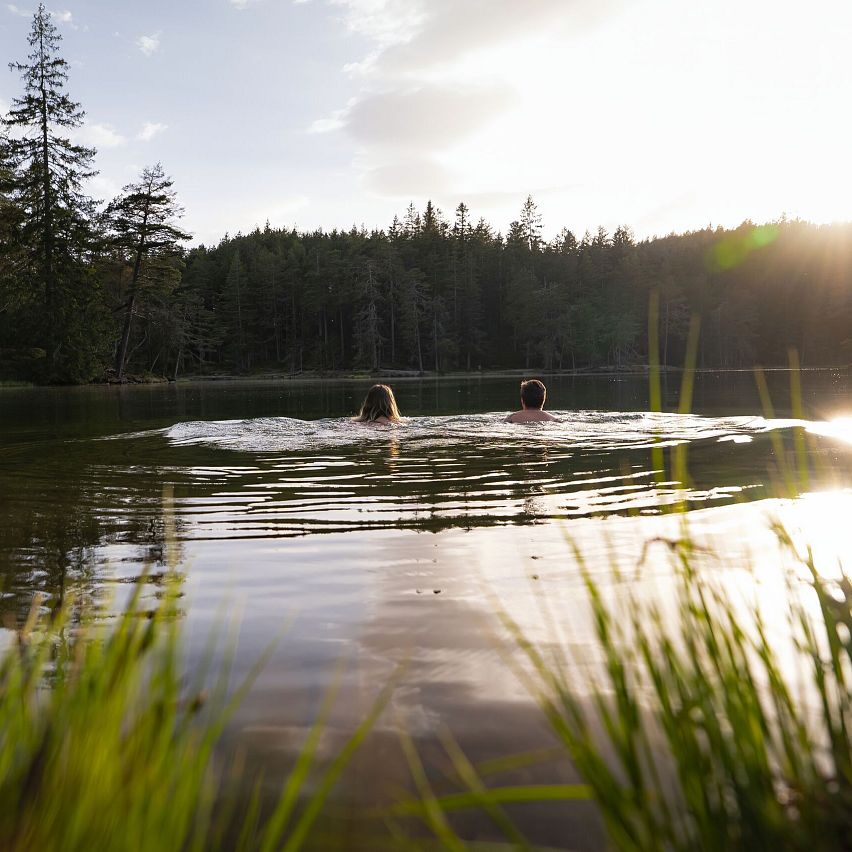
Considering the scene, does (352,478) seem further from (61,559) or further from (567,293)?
(567,293)

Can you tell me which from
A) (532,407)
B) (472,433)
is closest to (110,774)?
(472,433)

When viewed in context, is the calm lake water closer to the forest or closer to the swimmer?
the swimmer

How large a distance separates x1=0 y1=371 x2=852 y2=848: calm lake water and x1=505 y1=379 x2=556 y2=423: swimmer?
1.82m

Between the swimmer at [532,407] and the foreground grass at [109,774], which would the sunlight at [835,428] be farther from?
the foreground grass at [109,774]

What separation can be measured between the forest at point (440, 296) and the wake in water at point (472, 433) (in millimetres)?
35892

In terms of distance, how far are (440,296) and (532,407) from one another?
223 feet

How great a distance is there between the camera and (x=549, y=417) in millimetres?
14586

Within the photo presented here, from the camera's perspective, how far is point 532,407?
14883mm

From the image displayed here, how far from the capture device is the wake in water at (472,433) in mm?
11586

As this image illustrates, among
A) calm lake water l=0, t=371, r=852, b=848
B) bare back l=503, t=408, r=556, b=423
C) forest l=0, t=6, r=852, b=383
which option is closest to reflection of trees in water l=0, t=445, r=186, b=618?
calm lake water l=0, t=371, r=852, b=848

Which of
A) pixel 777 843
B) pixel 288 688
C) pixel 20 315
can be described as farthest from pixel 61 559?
pixel 20 315

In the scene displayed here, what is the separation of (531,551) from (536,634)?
1622mm

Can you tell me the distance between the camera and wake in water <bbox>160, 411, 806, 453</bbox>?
456 inches

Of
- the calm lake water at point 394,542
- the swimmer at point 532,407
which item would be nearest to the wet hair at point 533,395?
the swimmer at point 532,407
